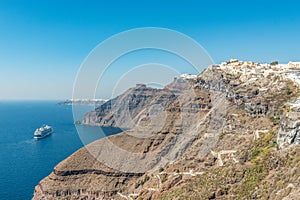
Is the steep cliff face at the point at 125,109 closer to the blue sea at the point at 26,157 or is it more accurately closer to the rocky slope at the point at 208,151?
the blue sea at the point at 26,157

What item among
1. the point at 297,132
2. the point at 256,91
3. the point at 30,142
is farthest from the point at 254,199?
the point at 30,142

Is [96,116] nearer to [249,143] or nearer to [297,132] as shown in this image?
[249,143]

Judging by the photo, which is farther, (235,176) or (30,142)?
(30,142)

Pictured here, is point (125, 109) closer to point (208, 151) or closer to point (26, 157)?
point (26, 157)

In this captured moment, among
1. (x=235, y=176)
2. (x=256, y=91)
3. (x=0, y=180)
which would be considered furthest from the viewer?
(x=0, y=180)

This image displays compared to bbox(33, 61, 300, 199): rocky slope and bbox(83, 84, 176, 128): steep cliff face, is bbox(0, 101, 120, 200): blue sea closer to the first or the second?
bbox(33, 61, 300, 199): rocky slope

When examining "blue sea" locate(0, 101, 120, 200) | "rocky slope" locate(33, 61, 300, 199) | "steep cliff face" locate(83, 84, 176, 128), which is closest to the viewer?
"rocky slope" locate(33, 61, 300, 199)

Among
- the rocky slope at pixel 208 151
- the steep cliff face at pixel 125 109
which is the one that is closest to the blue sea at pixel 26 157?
the rocky slope at pixel 208 151

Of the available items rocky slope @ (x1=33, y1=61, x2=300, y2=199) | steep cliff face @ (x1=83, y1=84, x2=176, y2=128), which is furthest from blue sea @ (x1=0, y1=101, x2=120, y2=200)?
steep cliff face @ (x1=83, y1=84, x2=176, y2=128)

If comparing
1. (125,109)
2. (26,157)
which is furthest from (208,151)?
(125,109)
